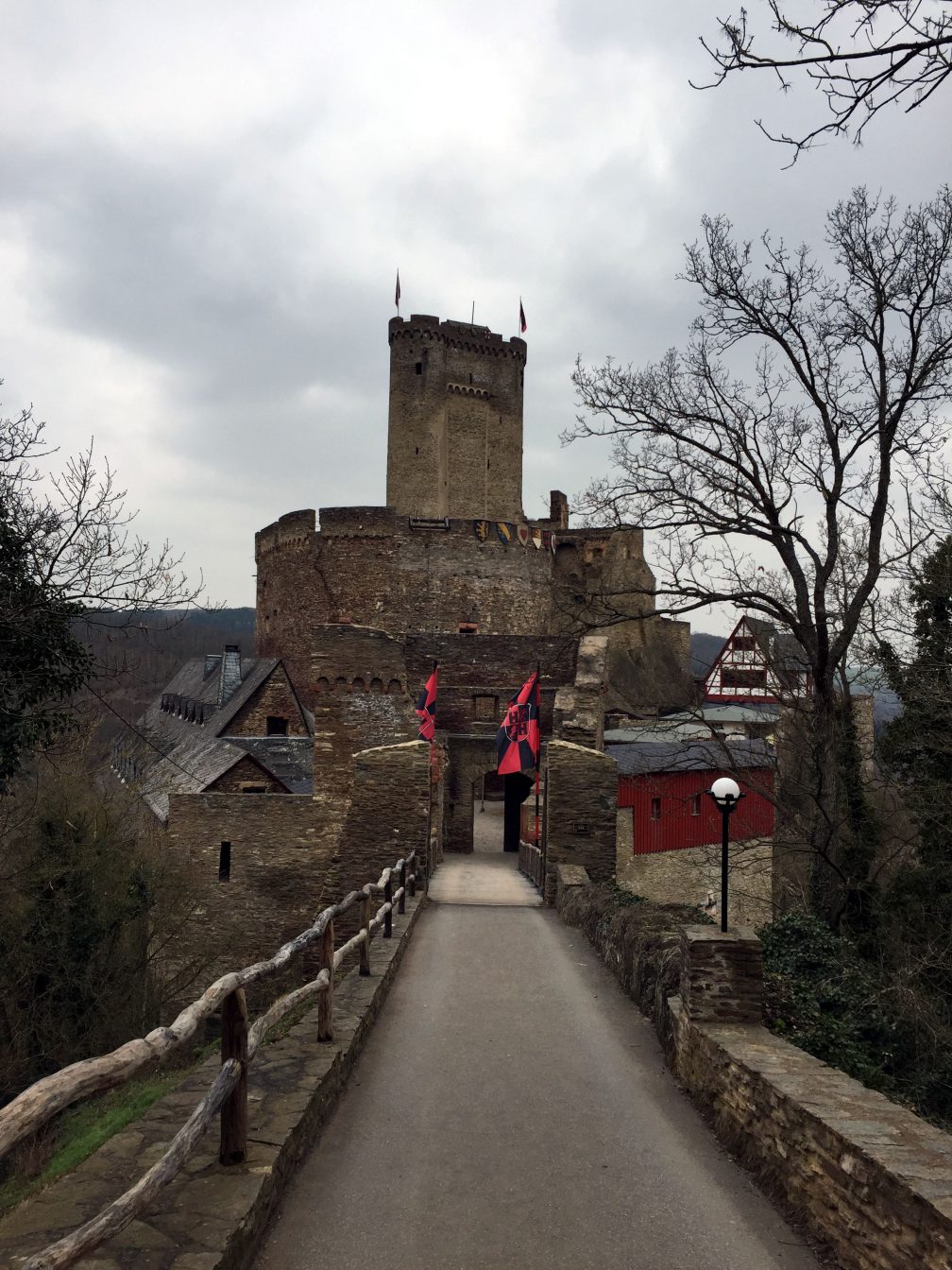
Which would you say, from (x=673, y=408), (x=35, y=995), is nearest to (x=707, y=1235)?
(x=673, y=408)

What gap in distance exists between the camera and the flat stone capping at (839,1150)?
3428 millimetres

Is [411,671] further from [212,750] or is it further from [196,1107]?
[196,1107]

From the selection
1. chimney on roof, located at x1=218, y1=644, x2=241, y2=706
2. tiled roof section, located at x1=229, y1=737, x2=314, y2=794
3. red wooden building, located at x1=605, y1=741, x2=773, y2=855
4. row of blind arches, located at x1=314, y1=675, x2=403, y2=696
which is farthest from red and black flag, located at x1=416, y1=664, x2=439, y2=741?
chimney on roof, located at x1=218, y1=644, x2=241, y2=706

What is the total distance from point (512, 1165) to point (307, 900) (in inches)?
694

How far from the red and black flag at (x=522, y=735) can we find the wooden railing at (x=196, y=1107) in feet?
33.8

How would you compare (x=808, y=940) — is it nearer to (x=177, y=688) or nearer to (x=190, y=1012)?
(x=190, y=1012)

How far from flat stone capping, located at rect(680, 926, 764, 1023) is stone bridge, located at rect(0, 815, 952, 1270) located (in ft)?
0.04

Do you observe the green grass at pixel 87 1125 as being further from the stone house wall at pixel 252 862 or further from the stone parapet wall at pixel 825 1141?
the stone house wall at pixel 252 862

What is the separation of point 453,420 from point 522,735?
1377 inches

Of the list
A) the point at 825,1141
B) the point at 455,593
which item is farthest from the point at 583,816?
the point at 455,593

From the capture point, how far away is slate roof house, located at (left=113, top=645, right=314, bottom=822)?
25.1 metres

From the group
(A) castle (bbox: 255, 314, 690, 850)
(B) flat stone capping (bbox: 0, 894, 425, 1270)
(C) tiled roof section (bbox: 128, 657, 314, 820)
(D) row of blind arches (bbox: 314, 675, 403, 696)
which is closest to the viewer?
(B) flat stone capping (bbox: 0, 894, 425, 1270)

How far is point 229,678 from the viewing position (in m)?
38.6

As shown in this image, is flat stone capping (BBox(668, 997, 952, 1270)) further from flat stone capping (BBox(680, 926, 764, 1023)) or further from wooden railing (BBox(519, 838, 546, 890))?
wooden railing (BBox(519, 838, 546, 890))
